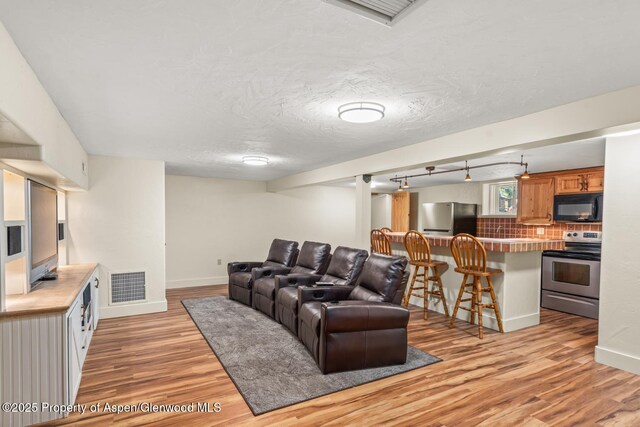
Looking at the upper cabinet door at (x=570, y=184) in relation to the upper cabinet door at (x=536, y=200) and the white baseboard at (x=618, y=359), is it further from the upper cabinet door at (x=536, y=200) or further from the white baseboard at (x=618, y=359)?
the white baseboard at (x=618, y=359)

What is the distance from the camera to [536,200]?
5891mm

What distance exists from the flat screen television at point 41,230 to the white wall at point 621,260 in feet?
16.6

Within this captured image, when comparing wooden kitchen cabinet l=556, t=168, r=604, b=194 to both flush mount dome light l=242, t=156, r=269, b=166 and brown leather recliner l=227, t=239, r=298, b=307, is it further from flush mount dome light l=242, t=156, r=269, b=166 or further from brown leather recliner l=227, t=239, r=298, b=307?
flush mount dome light l=242, t=156, r=269, b=166

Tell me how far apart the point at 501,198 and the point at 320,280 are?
4494mm

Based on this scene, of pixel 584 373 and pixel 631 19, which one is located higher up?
pixel 631 19

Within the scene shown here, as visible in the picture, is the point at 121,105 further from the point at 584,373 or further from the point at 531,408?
the point at 584,373

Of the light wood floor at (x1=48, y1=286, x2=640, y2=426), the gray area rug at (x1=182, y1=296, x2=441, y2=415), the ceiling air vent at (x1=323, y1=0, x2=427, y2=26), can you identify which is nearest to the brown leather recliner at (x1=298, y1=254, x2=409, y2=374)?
the gray area rug at (x1=182, y1=296, x2=441, y2=415)

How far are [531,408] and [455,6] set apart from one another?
8.71 ft

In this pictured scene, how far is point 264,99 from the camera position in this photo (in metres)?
2.49

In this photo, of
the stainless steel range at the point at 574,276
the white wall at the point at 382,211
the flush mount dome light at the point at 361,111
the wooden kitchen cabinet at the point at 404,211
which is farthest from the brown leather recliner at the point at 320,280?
the white wall at the point at 382,211

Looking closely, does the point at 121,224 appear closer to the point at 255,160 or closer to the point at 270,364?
the point at 255,160

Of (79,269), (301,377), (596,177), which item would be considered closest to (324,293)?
(301,377)

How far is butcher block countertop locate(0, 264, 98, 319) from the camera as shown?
223 centimetres

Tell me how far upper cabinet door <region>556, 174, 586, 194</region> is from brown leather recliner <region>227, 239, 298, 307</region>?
4480mm
